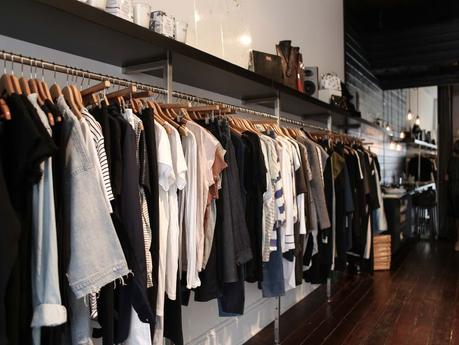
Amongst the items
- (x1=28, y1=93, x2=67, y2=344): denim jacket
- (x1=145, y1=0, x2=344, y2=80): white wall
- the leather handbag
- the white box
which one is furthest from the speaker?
(x1=28, y1=93, x2=67, y2=344): denim jacket

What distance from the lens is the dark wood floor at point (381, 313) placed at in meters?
3.15

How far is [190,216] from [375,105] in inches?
259

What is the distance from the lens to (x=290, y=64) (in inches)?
137

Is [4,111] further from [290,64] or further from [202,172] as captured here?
[290,64]

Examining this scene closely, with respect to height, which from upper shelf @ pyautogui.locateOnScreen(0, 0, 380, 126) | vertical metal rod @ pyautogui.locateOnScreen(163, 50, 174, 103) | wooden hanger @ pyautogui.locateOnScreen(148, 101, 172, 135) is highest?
upper shelf @ pyautogui.locateOnScreen(0, 0, 380, 126)

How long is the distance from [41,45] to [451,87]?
748 centimetres

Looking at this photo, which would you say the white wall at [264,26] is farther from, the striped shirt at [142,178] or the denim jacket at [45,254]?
the denim jacket at [45,254]

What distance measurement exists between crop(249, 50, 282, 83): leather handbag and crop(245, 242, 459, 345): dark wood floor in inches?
79.9

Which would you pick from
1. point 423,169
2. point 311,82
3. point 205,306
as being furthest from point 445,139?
point 205,306

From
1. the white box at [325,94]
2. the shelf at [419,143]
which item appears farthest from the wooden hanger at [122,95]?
the shelf at [419,143]

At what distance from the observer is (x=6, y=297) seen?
3.53 feet

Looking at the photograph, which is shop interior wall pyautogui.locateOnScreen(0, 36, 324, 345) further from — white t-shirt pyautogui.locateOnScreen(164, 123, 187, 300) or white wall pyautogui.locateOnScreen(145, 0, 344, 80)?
white t-shirt pyautogui.locateOnScreen(164, 123, 187, 300)

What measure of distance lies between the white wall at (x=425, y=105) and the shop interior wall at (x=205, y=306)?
774 centimetres

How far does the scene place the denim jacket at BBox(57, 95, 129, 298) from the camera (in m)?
1.21
